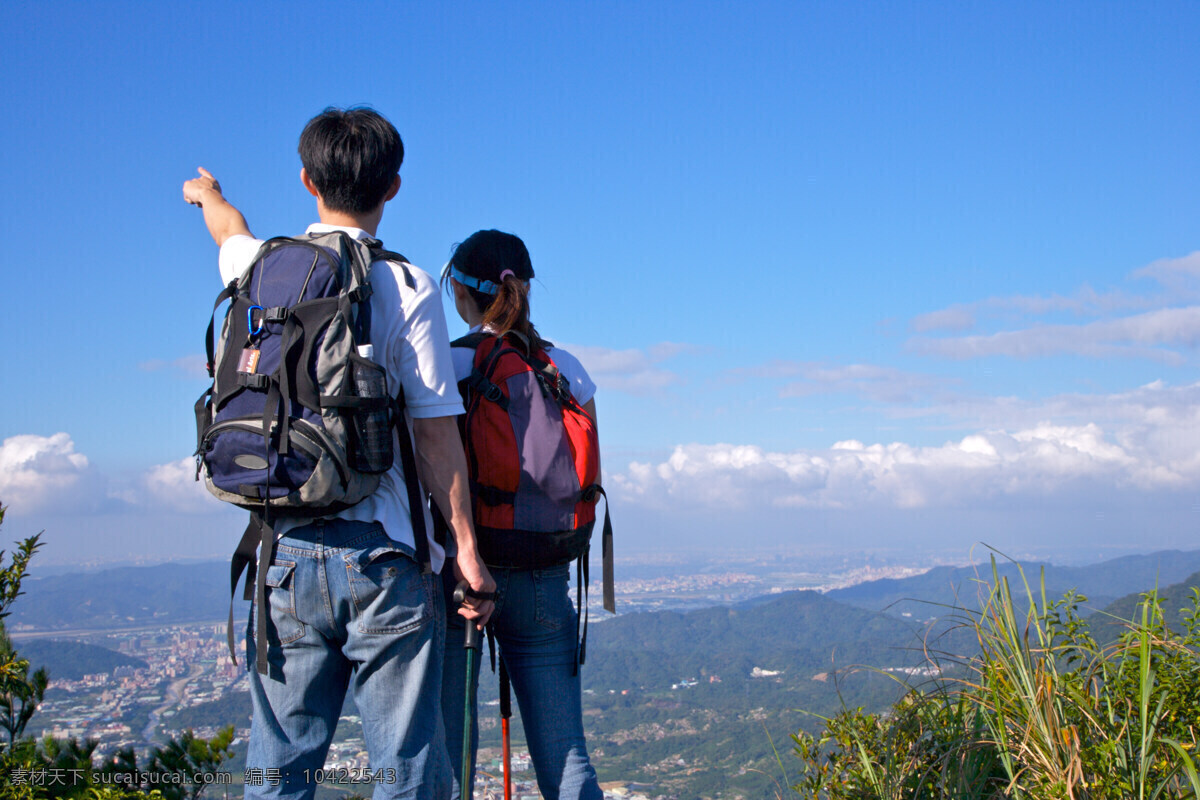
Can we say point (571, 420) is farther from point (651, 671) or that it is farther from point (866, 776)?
point (651, 671)

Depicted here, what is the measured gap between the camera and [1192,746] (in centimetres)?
247

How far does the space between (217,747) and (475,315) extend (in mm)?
2772

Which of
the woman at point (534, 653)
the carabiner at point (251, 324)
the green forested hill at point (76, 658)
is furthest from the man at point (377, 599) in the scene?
the green forested hill at point (76, 658)

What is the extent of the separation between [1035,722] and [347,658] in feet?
6.63

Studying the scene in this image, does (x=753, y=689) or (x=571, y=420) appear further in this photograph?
(x=753, y=689)

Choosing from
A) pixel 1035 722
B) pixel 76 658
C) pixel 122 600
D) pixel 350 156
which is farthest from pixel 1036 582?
pixel 122 600

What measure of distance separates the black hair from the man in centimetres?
54

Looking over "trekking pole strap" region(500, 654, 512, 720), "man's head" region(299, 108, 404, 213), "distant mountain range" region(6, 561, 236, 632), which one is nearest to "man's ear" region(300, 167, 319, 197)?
"man's head" region(299, 108, 404, 213)

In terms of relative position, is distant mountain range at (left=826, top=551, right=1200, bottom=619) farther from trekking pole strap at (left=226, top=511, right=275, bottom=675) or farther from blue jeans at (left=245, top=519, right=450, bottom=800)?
Result: trekking pole strap at (left=226, top=511, right=275, bottom=675)

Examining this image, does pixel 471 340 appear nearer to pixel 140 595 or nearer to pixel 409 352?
pixel 409 352

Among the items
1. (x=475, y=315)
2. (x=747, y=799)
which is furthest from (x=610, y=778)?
(x=475, y=315)

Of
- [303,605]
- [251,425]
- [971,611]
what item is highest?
[251,425]

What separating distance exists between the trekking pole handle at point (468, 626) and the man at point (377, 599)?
127mm

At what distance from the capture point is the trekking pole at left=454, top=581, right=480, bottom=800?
218 centimetres
